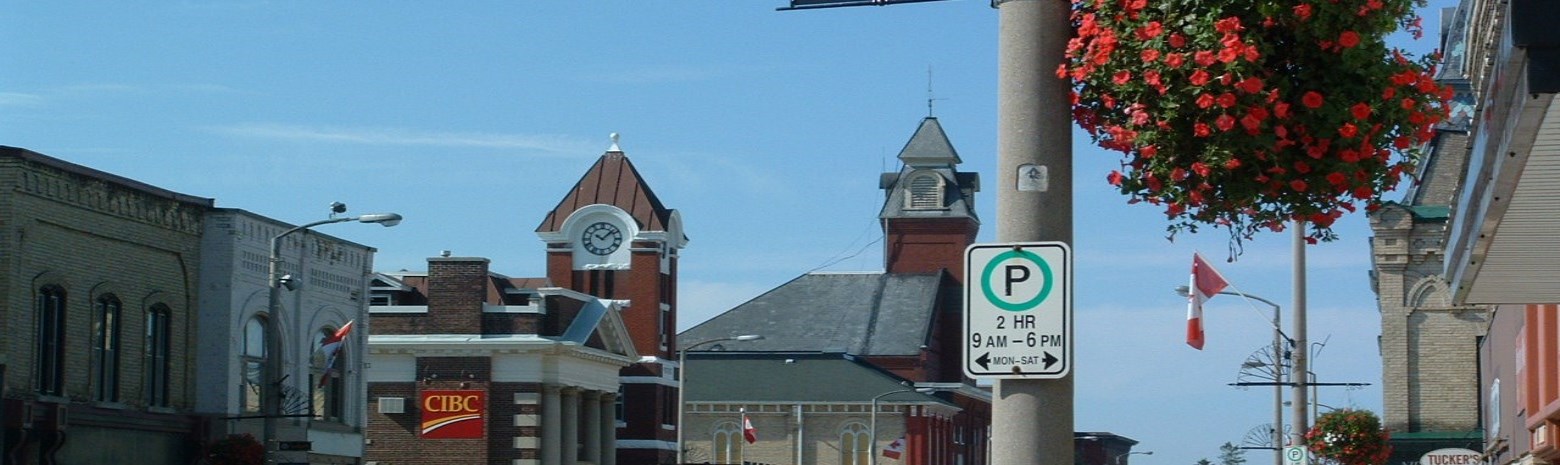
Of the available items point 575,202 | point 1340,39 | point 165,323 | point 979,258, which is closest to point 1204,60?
point 1340,39

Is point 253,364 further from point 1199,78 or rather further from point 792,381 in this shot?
point 792,381

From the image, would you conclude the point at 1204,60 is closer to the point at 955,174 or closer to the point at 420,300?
the point at 420,300

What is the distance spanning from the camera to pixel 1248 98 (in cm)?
717

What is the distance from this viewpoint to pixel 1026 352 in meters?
7.38

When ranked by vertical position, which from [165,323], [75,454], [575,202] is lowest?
[75,454]

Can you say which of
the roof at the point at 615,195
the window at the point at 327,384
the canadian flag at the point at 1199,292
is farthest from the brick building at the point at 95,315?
the roof at the point at 615,195

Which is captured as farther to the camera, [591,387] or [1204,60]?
[591,387]

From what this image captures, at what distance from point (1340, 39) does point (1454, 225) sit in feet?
19.1

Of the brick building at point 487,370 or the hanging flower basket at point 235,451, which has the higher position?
the brick building at point 487,370

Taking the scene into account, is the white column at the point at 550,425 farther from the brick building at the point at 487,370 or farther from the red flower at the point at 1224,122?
the red flower at the point at 1224,122

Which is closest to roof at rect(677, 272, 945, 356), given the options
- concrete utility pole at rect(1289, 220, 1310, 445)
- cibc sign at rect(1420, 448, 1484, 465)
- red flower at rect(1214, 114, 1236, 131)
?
cibc sign at rect(1420, 448, 1484, 465)

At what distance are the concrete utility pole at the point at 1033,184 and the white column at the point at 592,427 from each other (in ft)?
199

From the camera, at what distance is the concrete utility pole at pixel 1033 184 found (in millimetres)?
7430

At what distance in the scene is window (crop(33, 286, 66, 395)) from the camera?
115 ft
